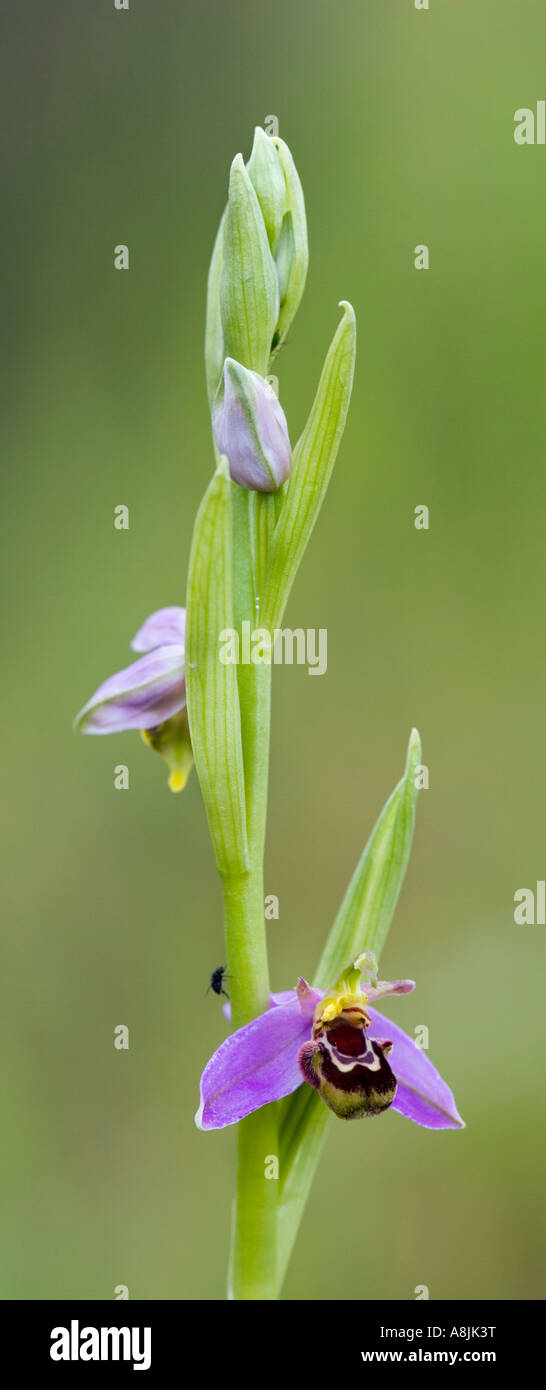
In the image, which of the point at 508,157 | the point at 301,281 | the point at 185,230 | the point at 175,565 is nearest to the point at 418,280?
the point at 508,157

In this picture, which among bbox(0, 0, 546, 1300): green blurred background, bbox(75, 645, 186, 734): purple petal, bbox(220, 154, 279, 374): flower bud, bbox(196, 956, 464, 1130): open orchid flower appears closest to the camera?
bbox(196, 956, 464, 1130): open orchid flower

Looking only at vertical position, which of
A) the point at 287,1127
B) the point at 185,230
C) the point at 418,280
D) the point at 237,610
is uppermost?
the point at 185,230

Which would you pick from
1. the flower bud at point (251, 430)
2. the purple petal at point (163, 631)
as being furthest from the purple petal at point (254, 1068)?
the flower bud at point (251, 430)

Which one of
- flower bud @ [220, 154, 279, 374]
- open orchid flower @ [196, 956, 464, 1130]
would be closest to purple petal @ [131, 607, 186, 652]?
flower bud @ [220, 154, 279, 374]

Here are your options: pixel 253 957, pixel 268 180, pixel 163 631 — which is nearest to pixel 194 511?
pixel 163 631

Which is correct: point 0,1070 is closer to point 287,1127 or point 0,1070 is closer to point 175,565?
point 175,565

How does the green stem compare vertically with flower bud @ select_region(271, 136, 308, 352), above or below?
below

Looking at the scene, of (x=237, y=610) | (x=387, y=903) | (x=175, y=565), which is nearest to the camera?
(x=237, y=610)

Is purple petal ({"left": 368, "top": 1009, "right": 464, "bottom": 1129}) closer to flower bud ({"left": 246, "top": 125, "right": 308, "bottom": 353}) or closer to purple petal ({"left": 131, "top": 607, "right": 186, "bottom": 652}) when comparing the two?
purple petal ({"left": 131, "top": 607, "right": 186, "bottom": 652})
